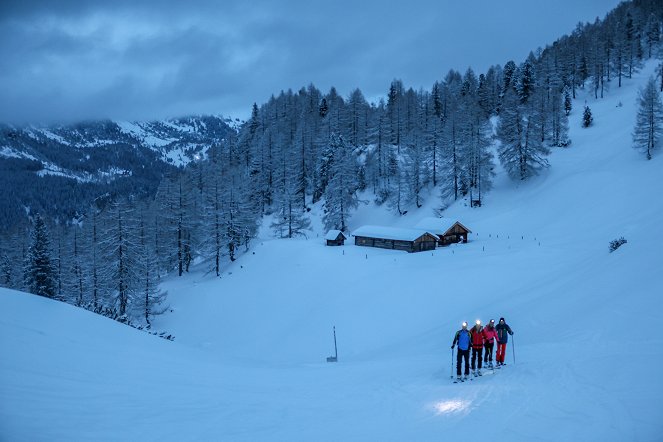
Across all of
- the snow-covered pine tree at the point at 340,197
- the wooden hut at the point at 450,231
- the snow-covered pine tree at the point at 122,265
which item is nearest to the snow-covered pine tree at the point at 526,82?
the snow-covered pine tree at the point at 340,197

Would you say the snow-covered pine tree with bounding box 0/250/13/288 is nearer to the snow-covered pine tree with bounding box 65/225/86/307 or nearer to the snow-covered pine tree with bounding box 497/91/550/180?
the snow-covered pine tree with bounding box 65/225/86/307

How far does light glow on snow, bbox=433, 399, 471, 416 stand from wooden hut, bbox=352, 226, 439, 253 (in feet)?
111

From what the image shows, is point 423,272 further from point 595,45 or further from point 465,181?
point 595,45

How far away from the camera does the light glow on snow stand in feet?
32.2

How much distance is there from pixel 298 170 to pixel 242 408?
211 feet

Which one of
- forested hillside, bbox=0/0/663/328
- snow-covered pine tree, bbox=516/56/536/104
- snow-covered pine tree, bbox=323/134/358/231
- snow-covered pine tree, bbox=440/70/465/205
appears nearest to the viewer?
forested hillside, bbox=0/0/663/328

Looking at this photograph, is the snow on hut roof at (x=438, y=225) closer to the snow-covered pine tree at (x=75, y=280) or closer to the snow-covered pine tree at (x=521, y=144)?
the snow-covered pine tree at (x=521, y=144)

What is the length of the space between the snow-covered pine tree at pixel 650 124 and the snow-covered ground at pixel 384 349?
3.27 metres

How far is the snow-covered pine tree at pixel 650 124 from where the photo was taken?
46219 millimetres

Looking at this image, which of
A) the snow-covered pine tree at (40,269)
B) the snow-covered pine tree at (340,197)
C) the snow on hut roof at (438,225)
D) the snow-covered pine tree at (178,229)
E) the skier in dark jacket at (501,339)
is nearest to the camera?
the skier in dark jacket at (501,339)

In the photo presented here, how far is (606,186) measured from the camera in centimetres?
4456

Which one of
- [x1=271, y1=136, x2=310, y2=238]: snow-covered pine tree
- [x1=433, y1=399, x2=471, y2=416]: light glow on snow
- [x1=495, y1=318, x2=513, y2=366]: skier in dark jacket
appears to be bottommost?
[x1=433, y1=399, x2=471, y2=416]: light glow on snow

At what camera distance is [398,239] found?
45.3 meters

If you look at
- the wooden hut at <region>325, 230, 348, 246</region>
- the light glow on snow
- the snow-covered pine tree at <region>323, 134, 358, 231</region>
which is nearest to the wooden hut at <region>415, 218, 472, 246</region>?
the wooden hut at <region>325, 230, 348, 246</region>
